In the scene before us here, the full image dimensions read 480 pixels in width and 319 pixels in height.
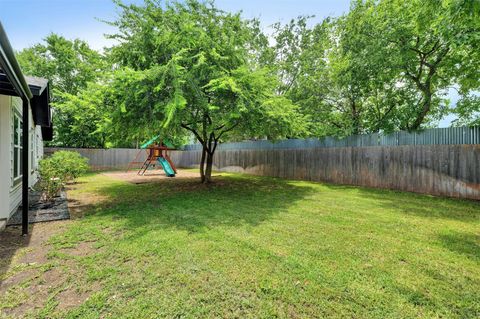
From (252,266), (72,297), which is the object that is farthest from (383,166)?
(72,297)

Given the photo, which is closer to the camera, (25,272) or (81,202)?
(25,272)

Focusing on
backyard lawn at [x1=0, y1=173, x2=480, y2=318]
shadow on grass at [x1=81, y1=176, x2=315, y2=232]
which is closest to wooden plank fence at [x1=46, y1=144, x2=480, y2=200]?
backyard lawn at [x1=0, y1=173, x2=480, y2=318]

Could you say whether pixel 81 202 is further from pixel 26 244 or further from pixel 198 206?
pixel 198 206

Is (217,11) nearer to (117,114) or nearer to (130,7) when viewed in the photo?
(130,7)

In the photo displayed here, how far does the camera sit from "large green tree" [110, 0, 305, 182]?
562 cm

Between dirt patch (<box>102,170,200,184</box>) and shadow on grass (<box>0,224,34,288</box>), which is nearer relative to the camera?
shadow on grass (<box>0,224,34,288</box>)

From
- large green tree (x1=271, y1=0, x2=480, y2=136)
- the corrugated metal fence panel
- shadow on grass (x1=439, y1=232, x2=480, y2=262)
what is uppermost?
large green tree (x1=271, y1=0, x2=480, y2=136)

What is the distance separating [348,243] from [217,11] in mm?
7074

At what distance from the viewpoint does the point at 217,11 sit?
7184mm

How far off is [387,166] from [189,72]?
7.00 m

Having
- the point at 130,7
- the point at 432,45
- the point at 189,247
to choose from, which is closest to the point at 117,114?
the point at 130,7

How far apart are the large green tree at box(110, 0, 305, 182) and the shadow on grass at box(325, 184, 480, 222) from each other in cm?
324

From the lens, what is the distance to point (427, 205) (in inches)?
229

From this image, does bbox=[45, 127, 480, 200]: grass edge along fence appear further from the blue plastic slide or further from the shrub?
the shrub
